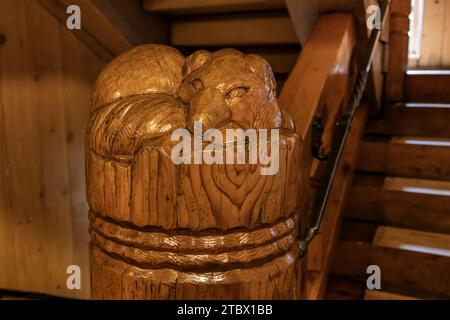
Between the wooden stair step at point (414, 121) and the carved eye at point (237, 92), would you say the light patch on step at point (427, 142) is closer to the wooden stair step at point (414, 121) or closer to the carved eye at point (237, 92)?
the wooden stair step at point (414, 121)

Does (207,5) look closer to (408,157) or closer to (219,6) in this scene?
(219,6)

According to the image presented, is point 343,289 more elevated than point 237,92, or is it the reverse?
point 237,92

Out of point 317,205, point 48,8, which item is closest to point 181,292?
point 317,205

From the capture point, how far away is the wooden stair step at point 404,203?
179cm

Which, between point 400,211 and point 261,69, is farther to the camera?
point 400,211

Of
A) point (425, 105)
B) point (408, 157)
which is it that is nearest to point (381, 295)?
point (408, 157)

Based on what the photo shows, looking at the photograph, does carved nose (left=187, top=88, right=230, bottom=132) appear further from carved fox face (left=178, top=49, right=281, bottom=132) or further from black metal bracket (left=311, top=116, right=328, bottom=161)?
black metal bracket (left=311, top=116, right=328, bottom=161)

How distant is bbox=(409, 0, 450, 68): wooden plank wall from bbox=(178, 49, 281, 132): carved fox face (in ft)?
12.8

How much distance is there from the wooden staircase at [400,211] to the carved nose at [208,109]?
142cm

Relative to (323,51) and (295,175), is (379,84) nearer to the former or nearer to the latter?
(323,51)

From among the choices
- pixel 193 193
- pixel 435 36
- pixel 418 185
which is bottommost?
pixel 418 185

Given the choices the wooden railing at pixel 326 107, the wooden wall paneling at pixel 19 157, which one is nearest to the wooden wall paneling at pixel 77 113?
the wooden wall paneling at pixel 19 157

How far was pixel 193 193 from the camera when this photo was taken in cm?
47

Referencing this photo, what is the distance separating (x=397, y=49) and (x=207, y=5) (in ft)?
3.54
